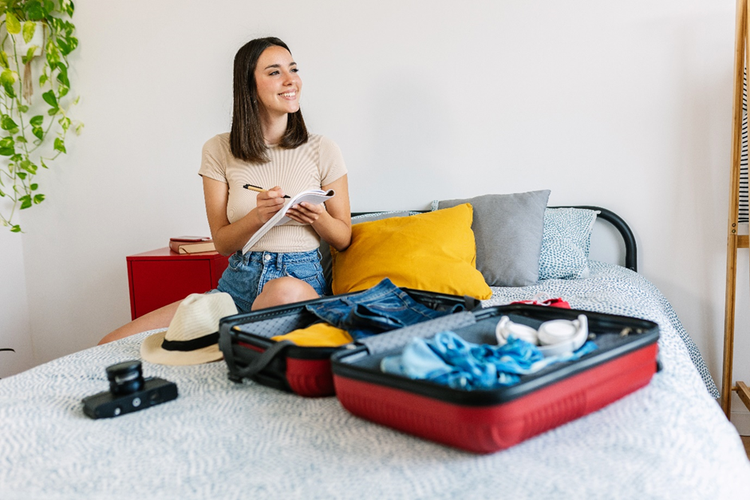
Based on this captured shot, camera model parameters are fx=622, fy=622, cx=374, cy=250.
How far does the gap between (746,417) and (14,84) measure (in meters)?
3.50

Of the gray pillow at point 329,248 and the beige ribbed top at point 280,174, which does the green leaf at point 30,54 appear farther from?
the gray pillow at point 329,248

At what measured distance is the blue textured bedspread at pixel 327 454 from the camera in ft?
2.34

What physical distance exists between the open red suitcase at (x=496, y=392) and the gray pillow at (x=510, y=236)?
1.02 m

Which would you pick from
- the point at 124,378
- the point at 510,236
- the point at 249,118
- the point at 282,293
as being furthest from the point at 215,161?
the point at 124,378

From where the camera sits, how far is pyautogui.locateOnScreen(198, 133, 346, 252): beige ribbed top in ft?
6.55

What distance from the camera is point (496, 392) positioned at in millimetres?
728

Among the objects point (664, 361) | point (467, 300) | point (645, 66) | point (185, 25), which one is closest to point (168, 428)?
point (467, 300)

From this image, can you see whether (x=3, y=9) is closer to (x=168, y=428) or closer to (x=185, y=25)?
(x=185, y=25)

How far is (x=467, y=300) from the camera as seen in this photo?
4.09 feet

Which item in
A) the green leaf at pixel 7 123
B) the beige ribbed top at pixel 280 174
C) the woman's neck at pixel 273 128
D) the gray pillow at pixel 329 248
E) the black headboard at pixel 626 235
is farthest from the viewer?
the green leaf at pixel 7 123

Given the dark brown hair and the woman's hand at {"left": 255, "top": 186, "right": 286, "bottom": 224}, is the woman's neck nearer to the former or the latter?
the dark brown hair

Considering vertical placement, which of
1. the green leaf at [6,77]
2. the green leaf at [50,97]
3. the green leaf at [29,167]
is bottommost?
the green leaf at [29,167]

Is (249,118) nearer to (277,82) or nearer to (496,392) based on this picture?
(277,82)

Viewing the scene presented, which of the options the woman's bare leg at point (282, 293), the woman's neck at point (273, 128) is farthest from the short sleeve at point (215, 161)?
the woman's bare leg at point (282, 293)
